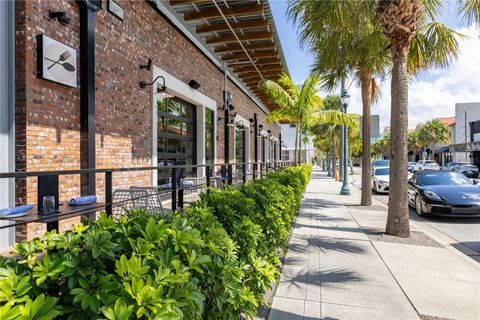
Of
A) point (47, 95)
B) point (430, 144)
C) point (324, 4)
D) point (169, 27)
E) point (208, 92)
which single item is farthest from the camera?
point (430, 144)

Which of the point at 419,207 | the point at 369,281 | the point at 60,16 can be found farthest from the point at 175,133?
the point at 419,207

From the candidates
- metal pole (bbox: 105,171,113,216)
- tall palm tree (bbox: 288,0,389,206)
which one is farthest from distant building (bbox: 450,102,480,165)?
metal pole (bbox: 105,171,113,216)

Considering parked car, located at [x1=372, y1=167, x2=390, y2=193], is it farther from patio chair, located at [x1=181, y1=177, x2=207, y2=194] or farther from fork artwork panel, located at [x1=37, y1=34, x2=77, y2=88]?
fork artwork panel, located at [x1=37, y1=34, x2=77, y2=88]

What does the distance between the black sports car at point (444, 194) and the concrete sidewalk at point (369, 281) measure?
346 cm

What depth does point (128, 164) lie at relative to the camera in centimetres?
694

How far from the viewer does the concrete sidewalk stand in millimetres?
3486

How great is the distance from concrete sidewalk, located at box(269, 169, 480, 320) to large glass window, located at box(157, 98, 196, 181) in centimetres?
441

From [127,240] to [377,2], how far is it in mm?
7213

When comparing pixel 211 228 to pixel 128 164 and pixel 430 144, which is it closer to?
pixel 128 164

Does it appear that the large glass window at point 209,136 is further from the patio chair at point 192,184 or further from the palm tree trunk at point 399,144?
the palm tree trunk at point 399,144

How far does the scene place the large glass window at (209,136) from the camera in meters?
11.9

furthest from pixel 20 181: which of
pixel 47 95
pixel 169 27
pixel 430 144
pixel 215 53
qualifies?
pixel 430 144

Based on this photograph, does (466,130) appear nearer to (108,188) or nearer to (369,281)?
(369,281)

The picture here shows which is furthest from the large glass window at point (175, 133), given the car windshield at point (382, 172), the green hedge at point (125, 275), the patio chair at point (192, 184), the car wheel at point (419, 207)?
the car windshield at point (382, 172)
